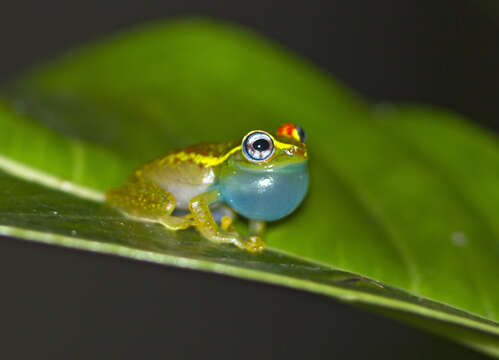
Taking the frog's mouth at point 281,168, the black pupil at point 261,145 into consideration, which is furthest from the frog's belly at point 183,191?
the black pupil at point 261,145

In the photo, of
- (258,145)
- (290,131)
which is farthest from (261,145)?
(290,131)

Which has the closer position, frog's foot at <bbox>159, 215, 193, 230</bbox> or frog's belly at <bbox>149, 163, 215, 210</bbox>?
frog's foot at <bbox>159, 215, 193, 230</bbox>

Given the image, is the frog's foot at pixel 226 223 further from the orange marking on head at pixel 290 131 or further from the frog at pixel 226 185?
the orange marking on head at pixel 290 131

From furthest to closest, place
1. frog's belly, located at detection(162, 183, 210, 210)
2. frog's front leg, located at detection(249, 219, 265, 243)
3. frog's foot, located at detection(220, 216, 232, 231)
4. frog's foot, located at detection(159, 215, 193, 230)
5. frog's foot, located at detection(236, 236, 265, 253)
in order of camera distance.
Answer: frog's belly, located at detection(162, 183, 210, 210) → frog's foot, located at detection(220, 216, 232, 231) → frog's front leg, located at detection(249, 219, 265, 243) → frog's foot, located at detection(159, 215, 193, 230) → frog's foot, located at detection(236, 236, 265, 253)

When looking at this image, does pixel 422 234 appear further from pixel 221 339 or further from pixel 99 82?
pixel 221 339

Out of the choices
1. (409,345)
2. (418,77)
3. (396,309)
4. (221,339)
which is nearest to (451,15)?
(418,77)

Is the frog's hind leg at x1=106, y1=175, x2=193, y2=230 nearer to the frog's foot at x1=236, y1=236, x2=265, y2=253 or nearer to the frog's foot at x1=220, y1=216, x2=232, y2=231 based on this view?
the frog's foot at x1=220, y1=216, x2=232, y2=231

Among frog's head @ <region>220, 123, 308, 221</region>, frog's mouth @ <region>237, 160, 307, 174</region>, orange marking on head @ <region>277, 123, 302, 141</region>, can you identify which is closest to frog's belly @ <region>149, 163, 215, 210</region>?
frog's head @ <region>220, 123, 308, 221</region>
